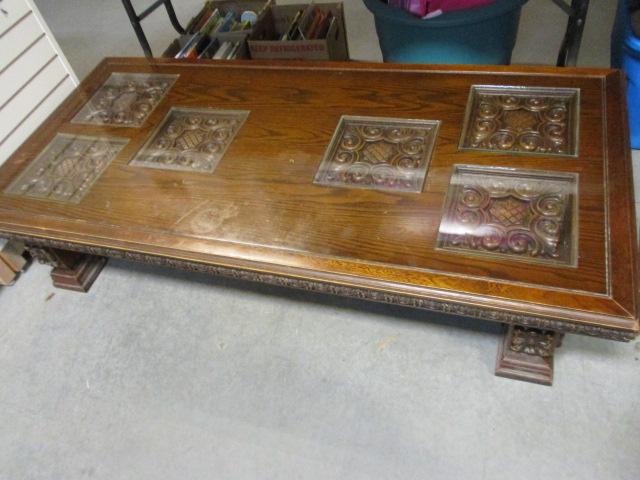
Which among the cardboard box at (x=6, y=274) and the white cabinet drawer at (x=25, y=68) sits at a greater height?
the white cabinet drawer at (x=25, y=68)

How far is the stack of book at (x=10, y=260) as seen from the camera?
1.50m

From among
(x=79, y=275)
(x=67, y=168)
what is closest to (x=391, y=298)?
(x=67, y=168)

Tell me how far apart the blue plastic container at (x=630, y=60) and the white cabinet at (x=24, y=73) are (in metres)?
1.71

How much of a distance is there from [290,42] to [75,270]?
98cm

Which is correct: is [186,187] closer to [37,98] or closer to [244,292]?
[244,292]

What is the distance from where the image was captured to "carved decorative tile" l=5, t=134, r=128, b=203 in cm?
120

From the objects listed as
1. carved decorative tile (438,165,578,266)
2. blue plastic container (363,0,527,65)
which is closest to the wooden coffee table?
carved decorative tile (438,165,578,266)

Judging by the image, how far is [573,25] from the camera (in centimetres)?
129

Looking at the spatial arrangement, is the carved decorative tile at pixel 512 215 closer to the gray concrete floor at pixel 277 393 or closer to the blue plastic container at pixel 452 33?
the gray concrete floor at pixel 277 393

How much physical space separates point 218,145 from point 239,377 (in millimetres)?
576

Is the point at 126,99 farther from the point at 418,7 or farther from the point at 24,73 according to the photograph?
the point at 418,7

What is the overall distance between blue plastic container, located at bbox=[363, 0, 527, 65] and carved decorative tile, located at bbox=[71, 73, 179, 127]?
0.65 metres

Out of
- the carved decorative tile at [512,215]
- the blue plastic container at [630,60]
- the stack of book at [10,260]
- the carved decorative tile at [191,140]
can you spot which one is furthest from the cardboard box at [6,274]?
the blue plastic container at [630,60]

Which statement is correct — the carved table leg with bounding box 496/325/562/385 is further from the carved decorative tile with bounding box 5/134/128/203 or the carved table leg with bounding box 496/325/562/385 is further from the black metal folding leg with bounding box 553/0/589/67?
the carved decorative tile with bounding box 5/134/128/203
